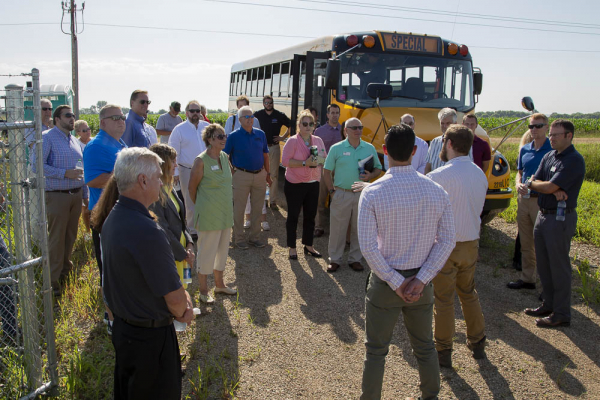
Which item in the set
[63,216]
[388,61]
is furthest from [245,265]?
[388,61]

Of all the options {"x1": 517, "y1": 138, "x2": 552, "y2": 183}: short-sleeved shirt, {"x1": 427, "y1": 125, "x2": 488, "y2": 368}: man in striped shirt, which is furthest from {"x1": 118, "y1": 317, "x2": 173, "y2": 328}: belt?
{"x1": 517, "y1": 138, "x2": 552, "y2": 183}: short-sleeved shirt

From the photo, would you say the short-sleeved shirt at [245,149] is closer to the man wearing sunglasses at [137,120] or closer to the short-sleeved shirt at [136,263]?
the man wearing sunglasses at [137,120]

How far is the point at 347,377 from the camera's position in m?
3.79

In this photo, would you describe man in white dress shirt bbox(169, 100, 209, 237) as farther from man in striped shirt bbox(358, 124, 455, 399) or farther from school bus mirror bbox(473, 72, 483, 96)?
school bus mirror bbox(473, 72, 483, 96)

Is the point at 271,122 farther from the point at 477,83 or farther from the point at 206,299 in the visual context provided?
the point at 206,299

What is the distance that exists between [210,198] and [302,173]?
188 centimetres

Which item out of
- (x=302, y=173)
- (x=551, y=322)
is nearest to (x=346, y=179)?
(x=302, y=173)

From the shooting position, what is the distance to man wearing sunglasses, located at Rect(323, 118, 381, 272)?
6008 mm

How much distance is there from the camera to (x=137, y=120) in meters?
5.45

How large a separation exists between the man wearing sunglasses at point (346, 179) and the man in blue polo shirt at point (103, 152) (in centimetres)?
279

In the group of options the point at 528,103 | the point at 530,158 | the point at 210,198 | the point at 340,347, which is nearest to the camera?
the point at 340,347

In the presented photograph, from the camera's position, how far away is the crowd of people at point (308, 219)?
245cm

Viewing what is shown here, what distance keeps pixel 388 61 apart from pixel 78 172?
536 centimetres

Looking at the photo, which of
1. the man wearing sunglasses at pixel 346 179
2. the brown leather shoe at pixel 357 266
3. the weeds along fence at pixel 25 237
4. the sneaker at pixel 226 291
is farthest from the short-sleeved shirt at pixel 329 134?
the weeds along fence at pixel 25 237
